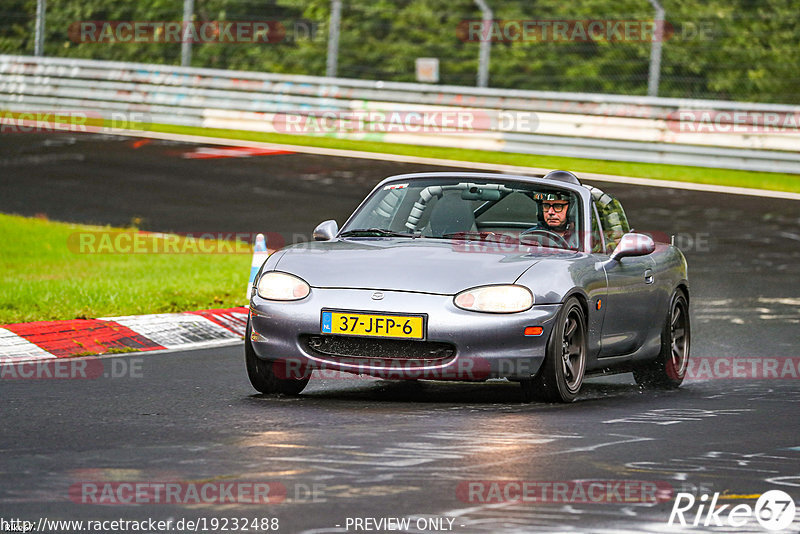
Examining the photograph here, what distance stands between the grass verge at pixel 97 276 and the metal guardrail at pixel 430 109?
349 inches

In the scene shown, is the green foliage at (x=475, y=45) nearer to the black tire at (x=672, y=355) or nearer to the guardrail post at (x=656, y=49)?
the guardrail post at (x=656, y=49)

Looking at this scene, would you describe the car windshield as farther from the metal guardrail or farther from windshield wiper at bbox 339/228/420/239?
the metal guardrail

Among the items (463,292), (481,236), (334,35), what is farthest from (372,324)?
(334,35)

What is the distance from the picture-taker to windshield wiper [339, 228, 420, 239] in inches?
363

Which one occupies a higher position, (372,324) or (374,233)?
(374,233)

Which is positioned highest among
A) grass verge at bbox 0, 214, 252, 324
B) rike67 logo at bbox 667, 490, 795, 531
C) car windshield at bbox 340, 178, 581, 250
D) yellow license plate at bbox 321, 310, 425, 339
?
car windshield at bbox 340, 178, 581, 250

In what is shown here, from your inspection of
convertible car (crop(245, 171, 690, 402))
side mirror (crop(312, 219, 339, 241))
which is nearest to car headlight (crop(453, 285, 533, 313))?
convertible car (crop(245, 171, 690, 402))

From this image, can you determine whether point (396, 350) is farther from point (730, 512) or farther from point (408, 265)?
point (730, 512)

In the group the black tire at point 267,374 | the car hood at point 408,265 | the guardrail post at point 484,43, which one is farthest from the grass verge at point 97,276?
the guardrail post at point 484,43

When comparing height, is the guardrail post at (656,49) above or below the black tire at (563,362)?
above

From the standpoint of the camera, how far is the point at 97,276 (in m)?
14.2

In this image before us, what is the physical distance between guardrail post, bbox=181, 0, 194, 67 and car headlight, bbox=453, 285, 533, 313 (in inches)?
769

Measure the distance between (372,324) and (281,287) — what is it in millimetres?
630

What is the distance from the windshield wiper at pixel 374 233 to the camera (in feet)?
30.3
